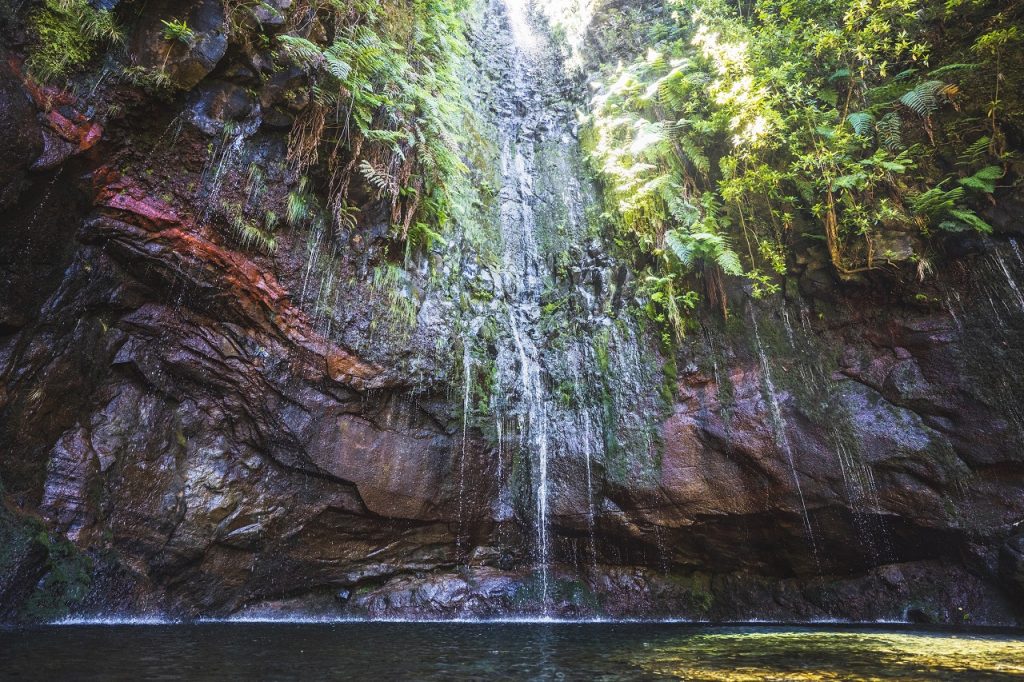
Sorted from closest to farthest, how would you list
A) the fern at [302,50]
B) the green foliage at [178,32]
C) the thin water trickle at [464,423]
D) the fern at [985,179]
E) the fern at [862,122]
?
the green foliage at [178,32]
the fern at [302,50]
the fern at [985,179]
the fern at [862,122]
the thin water trickle at [464,423]

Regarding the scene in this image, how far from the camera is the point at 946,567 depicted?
21.9 ft

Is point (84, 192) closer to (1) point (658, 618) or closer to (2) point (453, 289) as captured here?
(2) point (453, 289)

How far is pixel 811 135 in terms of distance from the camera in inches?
311

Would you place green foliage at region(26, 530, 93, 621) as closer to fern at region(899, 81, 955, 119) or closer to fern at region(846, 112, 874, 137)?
fern at region(846, 112, 874, 137)

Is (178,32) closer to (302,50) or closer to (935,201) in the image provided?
(302,50)

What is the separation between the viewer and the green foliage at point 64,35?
5.25m

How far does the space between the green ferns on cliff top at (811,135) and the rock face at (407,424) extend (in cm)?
72

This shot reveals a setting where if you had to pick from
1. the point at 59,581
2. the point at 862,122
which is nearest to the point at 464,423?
the point at 59,581

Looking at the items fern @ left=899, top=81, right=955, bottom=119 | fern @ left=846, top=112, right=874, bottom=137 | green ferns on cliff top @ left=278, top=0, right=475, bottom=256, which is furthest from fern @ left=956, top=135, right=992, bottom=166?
green ferns on cliff top @ left=278, top=0, right=475, bottom=256

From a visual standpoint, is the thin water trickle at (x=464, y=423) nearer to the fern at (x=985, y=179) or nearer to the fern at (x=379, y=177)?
the fern at (x=379, y=177)

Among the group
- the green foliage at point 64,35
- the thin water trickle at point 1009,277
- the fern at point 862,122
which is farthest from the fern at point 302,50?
the thin water trickle at point 1009,277

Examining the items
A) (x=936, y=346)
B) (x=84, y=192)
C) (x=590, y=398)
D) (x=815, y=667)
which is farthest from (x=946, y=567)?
(x=84, y=192)

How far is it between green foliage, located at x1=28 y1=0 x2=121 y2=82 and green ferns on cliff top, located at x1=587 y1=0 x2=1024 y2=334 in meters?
8.23

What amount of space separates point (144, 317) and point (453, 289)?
4829 millimetres
